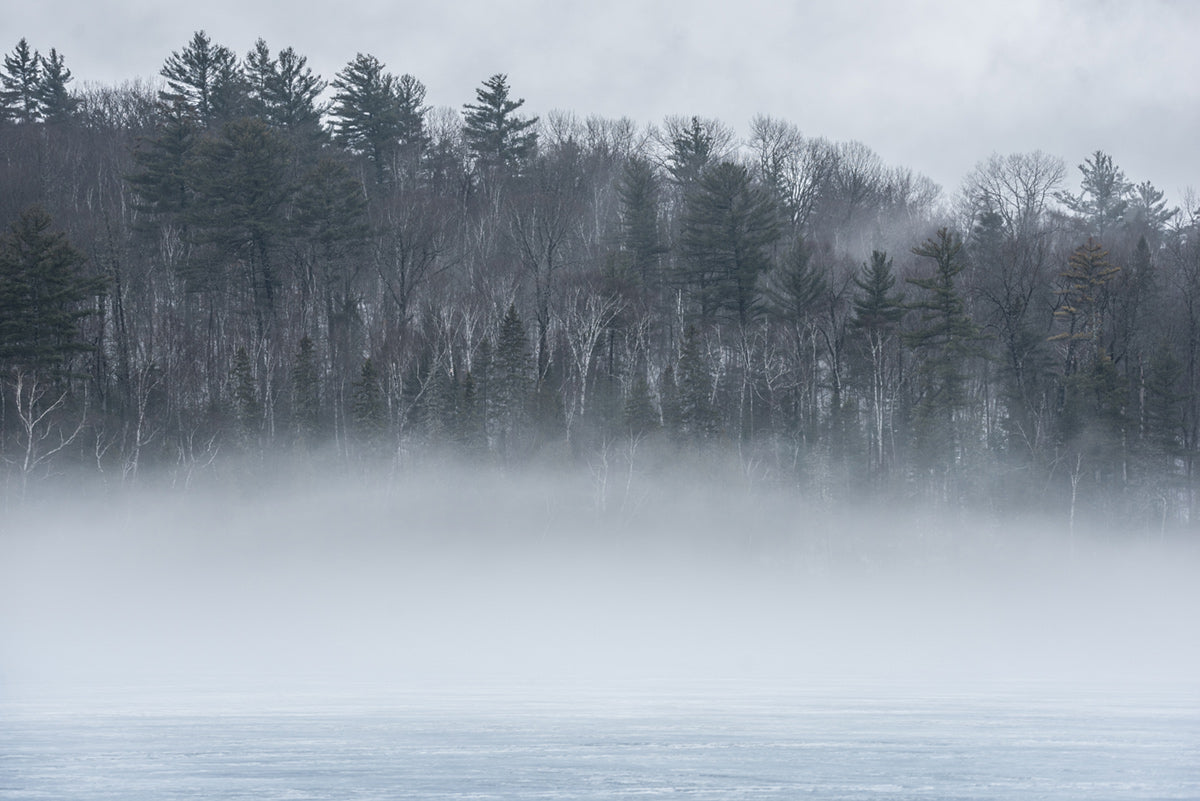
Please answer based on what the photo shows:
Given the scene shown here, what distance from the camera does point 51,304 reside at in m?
46.6

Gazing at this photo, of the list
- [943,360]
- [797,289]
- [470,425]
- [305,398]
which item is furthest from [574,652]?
[797,289]

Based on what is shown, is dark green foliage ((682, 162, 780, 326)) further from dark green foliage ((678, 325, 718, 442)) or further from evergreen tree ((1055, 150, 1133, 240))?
evergreen tree ((1055, 150, 1133, 240))

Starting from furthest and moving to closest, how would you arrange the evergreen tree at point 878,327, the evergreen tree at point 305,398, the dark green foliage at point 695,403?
the evergreen tree at point 878,327, the evergreen tree at point 305,398, the dark green foliage at point 695,403

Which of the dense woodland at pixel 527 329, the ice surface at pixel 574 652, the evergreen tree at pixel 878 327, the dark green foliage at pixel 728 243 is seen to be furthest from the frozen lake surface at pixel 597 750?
the dark green foliage at pixel 728 243

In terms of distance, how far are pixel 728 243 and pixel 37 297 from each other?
110 ft

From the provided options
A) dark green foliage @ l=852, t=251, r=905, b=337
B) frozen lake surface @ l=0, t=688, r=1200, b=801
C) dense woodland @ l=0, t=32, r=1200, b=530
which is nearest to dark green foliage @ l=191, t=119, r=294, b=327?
dense woodland @ l=0, t=32, r=1200, b=530

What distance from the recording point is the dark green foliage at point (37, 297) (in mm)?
44844

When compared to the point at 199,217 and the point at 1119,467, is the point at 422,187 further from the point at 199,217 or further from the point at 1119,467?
the point at 1119,467

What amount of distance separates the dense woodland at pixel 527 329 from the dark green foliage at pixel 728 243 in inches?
7.5

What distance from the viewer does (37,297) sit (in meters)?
46.2

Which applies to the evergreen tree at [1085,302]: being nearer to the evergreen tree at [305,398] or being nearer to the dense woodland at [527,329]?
the dense woodland at [527,329]

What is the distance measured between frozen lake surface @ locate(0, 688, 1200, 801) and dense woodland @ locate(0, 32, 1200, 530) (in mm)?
32018

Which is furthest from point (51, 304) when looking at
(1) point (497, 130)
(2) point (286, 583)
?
(1) point (497, 130)

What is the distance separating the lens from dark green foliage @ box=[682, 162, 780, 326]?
60.2 metres
